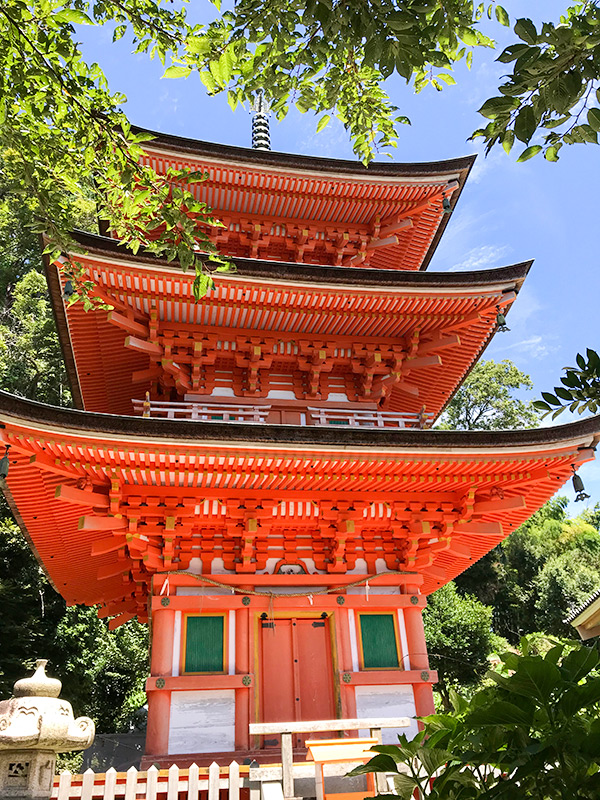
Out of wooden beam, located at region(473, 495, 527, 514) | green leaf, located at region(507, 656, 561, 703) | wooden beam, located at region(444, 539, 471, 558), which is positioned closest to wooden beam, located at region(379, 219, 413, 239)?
wooden beam, located at region(473, 495, 527, 514)

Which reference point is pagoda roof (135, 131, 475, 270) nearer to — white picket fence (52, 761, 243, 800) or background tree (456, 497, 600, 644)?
white picket fence (52, 761, 243, 800)

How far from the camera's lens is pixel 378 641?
370 inches

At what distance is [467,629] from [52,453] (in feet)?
69.5

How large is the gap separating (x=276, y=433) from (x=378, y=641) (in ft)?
13.1

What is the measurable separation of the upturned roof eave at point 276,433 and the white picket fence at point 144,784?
3.82 meters

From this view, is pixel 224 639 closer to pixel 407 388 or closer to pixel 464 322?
pixel 407 388

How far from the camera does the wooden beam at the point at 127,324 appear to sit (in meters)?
9.54

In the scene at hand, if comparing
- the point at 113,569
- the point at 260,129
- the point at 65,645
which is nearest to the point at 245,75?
the point at 113,569

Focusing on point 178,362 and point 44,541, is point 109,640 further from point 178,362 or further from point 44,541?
point 178,362

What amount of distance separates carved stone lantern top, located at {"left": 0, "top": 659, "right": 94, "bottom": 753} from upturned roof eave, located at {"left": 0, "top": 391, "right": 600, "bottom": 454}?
3.18 meters

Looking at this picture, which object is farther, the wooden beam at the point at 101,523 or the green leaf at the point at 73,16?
the wooden beam at the point at 101,523

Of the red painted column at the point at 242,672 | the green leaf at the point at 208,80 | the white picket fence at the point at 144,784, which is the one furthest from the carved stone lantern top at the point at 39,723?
the green leaf at the point at 208,80

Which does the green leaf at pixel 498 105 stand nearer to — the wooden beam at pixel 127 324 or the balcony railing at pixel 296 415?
the balcony railing at pixel 296 415

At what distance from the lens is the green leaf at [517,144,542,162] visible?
2859 millimetres
